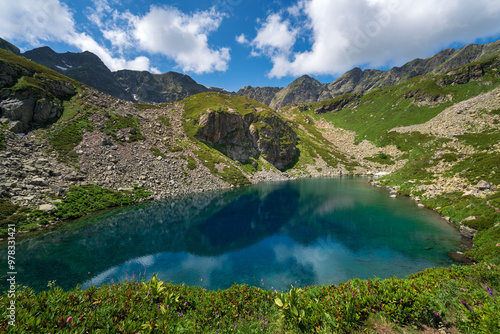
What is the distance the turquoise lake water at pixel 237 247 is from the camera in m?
16.5

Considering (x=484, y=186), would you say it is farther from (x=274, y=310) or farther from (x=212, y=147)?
(x=212, y=147)

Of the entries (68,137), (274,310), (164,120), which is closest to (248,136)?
(164,120)

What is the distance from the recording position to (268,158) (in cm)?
10112

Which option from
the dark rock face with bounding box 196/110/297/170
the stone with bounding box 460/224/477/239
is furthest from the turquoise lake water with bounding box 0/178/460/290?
the dark rock face with bounding box 196/110/297/170

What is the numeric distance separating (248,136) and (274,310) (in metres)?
96.2

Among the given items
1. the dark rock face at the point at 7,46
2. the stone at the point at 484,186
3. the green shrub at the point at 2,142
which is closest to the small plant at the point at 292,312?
the stone at the point at 484,186

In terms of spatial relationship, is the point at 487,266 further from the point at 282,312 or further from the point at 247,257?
the point at 247,257

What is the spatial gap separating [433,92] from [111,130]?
191842 mm

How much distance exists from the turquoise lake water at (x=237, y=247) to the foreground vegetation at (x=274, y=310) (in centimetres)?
405

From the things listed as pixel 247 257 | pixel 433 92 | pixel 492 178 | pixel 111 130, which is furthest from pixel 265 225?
pixel 433 92

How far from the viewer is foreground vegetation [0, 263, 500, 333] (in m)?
4.30

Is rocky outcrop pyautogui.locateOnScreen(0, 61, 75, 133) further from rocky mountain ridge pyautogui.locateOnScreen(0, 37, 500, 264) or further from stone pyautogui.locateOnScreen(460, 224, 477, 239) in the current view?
stone pyautogui.locateOnScreen(460, 224, 477, 239)

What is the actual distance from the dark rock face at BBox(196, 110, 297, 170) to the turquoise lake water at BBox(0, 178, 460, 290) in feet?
188

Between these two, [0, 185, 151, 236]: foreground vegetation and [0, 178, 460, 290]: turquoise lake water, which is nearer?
[0, 178, 460, 290]: turquoise lake water
